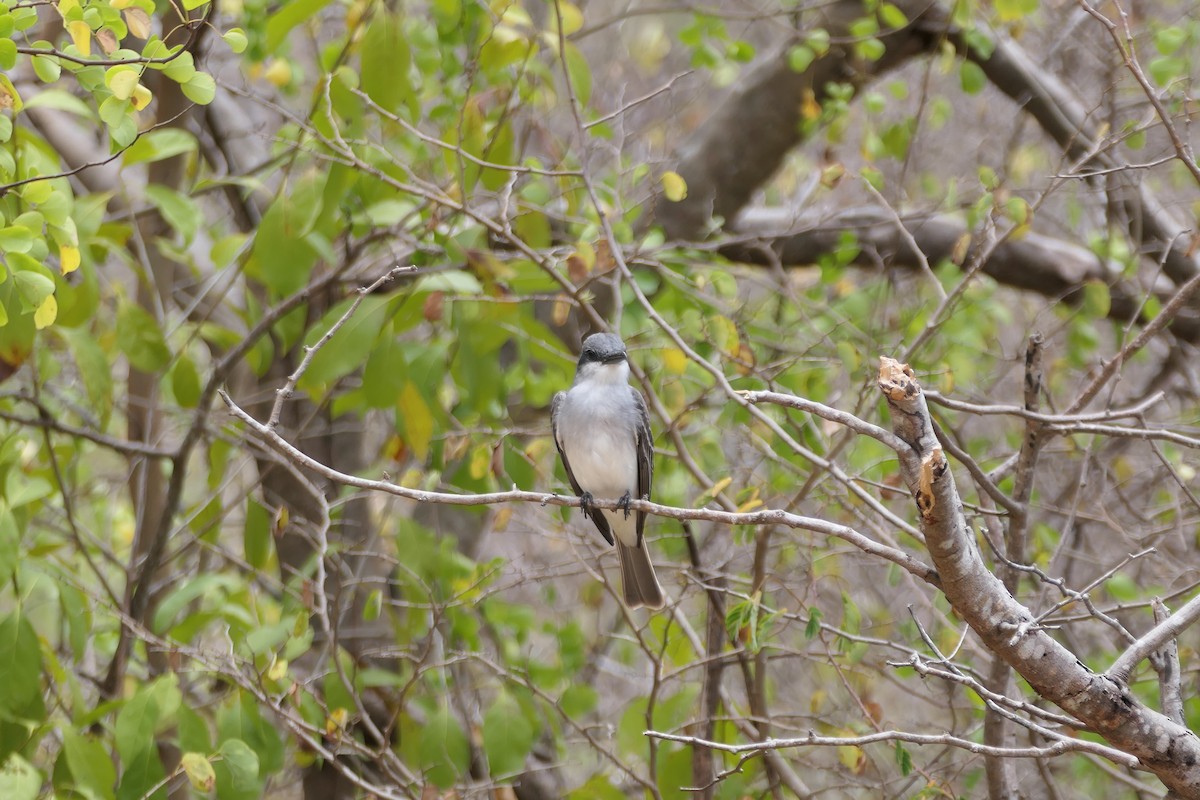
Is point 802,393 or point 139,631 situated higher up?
point 802,393

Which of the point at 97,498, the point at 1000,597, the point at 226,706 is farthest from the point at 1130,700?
the point at 97,498

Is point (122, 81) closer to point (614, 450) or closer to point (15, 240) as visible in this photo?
point (15, 240)

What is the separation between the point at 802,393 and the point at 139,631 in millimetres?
2849

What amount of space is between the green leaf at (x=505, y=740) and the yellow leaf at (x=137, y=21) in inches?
102

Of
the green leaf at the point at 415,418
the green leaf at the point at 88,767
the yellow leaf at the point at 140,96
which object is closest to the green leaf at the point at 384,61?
the green leaf at the point at 415,418

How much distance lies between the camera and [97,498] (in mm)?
6652

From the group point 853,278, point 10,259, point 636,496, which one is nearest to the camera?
point 10,259

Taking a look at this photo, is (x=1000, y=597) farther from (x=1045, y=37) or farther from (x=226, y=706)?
(x=1045, y=37)

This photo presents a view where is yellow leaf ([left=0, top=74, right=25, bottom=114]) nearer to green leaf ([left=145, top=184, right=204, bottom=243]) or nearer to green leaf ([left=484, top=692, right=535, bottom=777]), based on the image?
green leaf ([left=145, top=184, right=204, bottom=243])

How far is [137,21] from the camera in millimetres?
2906

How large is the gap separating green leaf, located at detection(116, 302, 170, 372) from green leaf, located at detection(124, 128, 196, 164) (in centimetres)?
57

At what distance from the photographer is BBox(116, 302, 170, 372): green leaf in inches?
172

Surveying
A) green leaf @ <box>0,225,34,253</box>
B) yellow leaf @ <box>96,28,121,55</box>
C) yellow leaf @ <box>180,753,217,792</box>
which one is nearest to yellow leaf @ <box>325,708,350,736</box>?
yellow leaf @ <box>180,753,217,792</box>

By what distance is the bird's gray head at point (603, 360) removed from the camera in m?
4.29
